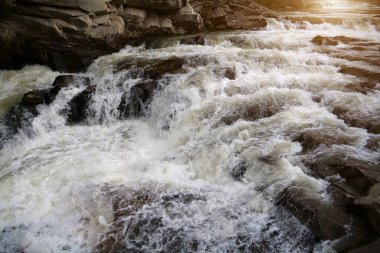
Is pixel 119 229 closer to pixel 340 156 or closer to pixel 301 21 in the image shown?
pixel 340 156

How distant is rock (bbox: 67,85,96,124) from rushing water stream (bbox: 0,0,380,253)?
19 cm

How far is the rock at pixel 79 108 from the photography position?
29.9ft

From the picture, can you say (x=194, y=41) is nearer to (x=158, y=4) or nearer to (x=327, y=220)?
(x=158, y=4)

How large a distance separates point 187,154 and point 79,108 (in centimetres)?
391

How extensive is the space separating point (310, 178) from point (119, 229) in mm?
3224

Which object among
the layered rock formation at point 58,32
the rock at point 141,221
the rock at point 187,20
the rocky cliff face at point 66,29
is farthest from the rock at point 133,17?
the rock at point 141,221

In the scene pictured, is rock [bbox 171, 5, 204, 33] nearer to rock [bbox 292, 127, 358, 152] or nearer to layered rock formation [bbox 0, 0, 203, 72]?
layered rock formation [bbox 0, 0, 203, 72]

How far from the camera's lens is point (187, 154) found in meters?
7.05

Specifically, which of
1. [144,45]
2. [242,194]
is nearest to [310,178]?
[242,194]

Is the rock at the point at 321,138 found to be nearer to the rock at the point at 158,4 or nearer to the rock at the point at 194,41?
the rock at the point at 194,41

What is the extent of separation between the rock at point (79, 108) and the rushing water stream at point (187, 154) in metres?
0.19

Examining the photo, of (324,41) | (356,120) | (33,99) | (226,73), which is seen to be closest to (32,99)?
(33,99)

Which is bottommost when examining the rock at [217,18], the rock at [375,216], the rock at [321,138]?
the rock at [375,216]

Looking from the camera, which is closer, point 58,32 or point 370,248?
point 370,248
